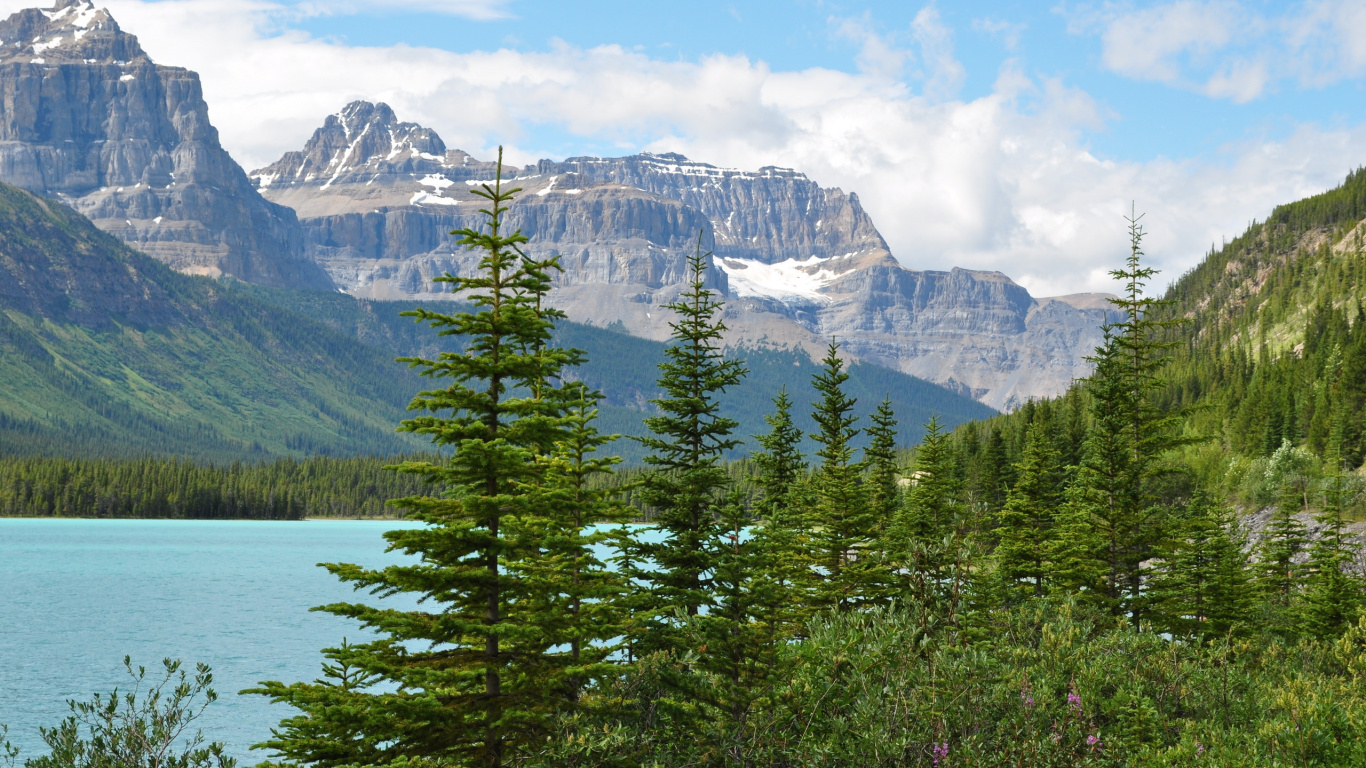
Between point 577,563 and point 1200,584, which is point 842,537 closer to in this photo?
point 1200,584

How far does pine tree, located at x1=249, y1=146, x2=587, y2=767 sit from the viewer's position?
618 inches

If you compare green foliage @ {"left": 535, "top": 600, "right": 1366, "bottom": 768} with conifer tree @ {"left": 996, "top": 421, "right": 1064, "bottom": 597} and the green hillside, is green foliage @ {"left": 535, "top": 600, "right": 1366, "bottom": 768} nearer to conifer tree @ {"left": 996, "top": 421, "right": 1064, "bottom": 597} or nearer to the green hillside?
conifer tree @ {"left": 996, "top": 421, "right": 1064, "bottom": 597}

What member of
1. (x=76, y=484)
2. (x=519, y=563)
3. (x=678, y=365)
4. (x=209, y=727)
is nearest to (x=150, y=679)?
(x=209, y=727)

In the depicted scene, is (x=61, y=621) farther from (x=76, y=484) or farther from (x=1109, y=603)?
(x=76, y=484)

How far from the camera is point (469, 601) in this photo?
17.2 metres

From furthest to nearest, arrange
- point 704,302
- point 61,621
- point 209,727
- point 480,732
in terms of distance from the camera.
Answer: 1. point 61,621
2. point 209,727
3. point 704,302
4. point 480,732

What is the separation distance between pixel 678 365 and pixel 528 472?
631 inches

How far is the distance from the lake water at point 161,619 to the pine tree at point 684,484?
729cm

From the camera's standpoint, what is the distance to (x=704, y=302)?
33625 mm

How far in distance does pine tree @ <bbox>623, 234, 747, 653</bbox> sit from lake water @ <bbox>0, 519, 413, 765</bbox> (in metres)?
7.29

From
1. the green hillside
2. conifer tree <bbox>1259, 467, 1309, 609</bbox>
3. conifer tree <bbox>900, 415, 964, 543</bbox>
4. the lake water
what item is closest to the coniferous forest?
the lake water

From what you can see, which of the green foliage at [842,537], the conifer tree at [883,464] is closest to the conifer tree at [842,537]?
the green foliage at [842,537]

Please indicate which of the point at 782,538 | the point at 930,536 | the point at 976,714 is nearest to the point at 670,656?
the point at 782,538

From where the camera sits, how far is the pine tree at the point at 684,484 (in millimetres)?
26406
